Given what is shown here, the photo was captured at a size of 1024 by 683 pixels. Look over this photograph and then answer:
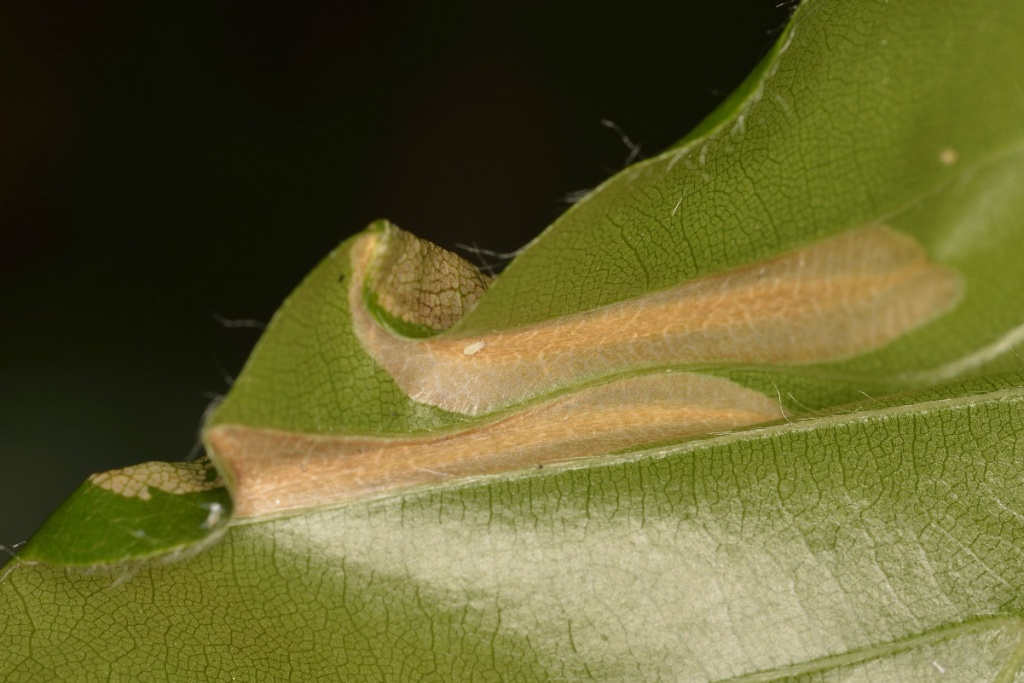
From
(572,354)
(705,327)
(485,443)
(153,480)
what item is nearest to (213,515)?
(153,480)

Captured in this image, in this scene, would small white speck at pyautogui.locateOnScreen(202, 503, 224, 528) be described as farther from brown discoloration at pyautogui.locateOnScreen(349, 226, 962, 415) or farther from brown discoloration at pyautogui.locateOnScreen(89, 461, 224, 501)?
brown discoloration at pyautogui.locateOnScreen(349, 226, 962, 415)

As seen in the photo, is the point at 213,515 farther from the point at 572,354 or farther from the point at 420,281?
the point at 572,354

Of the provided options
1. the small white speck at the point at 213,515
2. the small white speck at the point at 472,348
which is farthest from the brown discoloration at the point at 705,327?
the small white speck at the point at 213,515

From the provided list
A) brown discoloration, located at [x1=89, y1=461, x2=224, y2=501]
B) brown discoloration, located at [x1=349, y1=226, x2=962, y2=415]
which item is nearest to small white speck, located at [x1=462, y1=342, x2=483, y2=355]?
brown discoloration, located at [x1=349, y1=226, x2=962, y2=415]

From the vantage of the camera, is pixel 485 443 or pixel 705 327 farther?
pixel 705 327

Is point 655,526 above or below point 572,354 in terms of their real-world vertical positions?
below

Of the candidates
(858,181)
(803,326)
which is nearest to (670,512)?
(803,326)

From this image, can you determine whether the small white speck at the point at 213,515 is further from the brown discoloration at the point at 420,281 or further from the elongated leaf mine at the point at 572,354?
the brown discoloration at the point at 420,281
